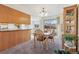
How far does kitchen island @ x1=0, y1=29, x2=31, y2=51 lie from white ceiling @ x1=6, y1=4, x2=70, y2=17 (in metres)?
0.52

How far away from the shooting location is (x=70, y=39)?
336 cm

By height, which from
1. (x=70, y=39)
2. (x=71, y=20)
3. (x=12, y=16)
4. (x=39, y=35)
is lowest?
(x=70, y=39)

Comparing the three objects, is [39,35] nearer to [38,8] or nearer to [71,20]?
[38,8]

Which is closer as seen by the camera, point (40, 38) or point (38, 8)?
point (38, 8)

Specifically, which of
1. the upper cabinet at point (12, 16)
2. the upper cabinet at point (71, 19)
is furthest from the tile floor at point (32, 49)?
the upper cabinet at point (12, 16)

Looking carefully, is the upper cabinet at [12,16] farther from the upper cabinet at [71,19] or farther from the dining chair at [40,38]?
the upper cabinet at [71,19]

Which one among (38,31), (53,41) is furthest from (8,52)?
(53,41)

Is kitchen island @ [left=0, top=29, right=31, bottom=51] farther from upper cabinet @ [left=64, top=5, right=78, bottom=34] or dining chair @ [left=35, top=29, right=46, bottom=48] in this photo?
upper cabinet @ [left=64, top=5, right=78, bottom=34]

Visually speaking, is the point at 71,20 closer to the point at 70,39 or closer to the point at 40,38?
the point at 70,39

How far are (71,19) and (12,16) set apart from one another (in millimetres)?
1553

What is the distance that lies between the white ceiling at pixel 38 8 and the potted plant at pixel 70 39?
65cm

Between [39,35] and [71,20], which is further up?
[71,20]

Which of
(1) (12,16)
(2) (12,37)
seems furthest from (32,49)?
(1) (12,16)

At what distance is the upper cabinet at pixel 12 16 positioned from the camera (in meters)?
3.29
